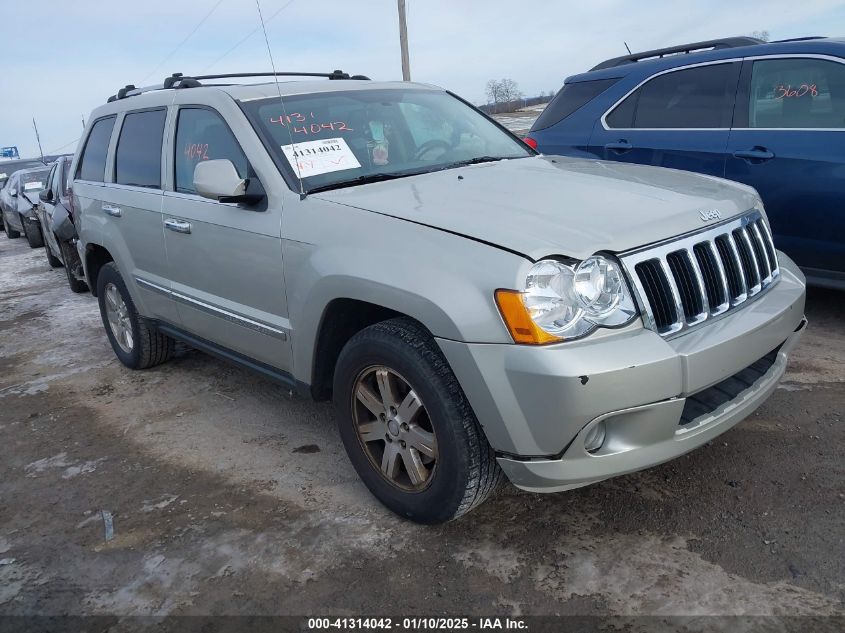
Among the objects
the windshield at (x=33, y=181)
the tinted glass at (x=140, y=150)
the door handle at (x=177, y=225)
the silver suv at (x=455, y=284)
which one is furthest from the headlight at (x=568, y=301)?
the windshield at (x=33, y=181)

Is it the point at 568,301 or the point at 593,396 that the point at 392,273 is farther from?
the point at 593,396

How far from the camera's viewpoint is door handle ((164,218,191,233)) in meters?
3.65

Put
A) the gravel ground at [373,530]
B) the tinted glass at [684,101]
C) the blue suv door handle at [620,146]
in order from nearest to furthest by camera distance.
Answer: the gravel ground at [373,530] → the tinted glass at [684,101] → the blue suv door handle at [620,146]

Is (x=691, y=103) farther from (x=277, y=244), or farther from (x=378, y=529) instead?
(x=378, y=529)

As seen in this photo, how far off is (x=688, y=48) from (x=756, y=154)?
1274mm

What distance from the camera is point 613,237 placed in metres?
2.37

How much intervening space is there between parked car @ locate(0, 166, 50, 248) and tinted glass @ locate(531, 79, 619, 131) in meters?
9.83

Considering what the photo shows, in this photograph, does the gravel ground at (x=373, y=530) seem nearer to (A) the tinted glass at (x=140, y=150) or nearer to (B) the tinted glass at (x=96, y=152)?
(A) the tinted glass at (x=140, y=150)

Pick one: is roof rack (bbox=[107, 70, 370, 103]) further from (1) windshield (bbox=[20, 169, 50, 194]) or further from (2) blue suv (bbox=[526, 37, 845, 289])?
(1) windshield (bbox=[20, 169, 50, 194])

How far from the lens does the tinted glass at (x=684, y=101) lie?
489 centimetres

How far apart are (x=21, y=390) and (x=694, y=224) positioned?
4.49m

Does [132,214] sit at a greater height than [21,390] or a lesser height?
greater

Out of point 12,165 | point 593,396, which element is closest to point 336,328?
point 593,396

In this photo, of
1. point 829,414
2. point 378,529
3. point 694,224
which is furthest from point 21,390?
point 829,414
